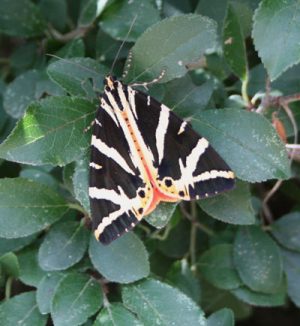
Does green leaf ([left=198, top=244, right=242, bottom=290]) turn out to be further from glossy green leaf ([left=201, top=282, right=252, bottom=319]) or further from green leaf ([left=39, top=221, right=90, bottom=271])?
green leaf ([left=39, top=221, right=90, bottom=271])

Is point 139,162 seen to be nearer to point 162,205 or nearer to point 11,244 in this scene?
point 162,205

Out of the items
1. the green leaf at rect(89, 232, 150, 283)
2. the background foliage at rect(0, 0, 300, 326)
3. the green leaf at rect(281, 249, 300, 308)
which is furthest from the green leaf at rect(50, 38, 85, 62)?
the green leaf at rect(281, 249, 300, 308)

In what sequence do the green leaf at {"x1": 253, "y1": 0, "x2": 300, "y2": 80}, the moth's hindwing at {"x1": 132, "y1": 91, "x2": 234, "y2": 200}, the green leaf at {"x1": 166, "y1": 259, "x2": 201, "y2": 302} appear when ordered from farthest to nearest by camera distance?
the green leaf at {"x1": 166, "y1": 259, "x2": 201, "y2": 302}
the moth's hindwing at {"x1": 132, "y1": 91, "x2": 234, "y2": 200}
the green leaf at {"x1": 253, "y1": 0, "x2": 300, "y2": 80}

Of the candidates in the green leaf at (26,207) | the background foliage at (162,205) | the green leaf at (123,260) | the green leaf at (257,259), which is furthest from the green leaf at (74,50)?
the green leaf at (257,259)

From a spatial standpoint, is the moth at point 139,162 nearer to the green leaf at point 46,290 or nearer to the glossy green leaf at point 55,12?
the green leaf at point 46,290

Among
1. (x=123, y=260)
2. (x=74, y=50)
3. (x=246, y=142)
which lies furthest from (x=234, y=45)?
(x=123, y=260)

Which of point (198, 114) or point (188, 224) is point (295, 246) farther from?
point (198, 114)

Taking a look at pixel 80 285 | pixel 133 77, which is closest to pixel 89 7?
pixel 133 77
